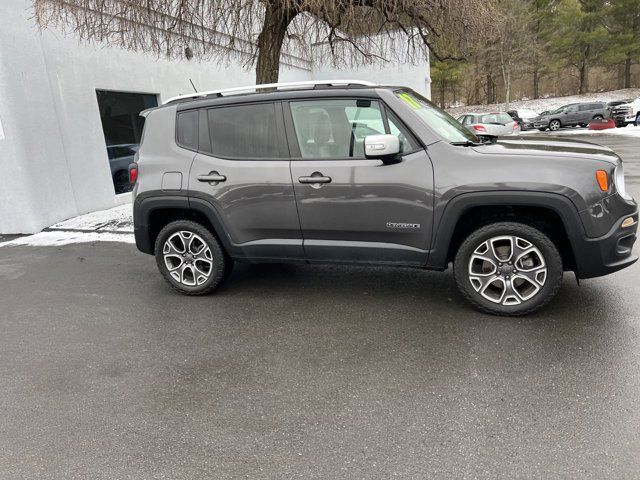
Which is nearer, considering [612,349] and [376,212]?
[612,349]

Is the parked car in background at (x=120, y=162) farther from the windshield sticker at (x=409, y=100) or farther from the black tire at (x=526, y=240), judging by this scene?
the black tire at (x=526, y=240)

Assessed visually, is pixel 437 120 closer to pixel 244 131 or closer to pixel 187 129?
pixel 244 131

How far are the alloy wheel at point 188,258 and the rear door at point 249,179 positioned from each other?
0.36 metres

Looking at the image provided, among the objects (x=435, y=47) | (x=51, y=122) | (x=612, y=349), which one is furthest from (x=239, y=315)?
(x=435, y=47)

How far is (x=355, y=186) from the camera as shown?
3.92m

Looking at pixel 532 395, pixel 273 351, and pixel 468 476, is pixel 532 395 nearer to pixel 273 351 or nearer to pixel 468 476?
pixel 468 476

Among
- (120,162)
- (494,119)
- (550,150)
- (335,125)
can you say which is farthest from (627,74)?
(335,125)

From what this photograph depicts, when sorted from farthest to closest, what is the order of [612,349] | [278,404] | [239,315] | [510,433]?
[239,315], [612,349], [278,404], [510,433]

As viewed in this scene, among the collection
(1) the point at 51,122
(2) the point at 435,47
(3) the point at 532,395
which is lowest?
(3) the point at 532,395

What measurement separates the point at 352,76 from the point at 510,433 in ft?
62.5

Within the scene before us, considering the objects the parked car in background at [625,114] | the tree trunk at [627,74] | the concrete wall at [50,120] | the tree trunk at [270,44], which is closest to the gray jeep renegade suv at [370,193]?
the tree trunk at [270,44]

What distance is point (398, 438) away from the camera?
2.51 m

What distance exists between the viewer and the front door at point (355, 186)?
3.81 m

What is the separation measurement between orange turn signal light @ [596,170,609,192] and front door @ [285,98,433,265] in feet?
3.87
